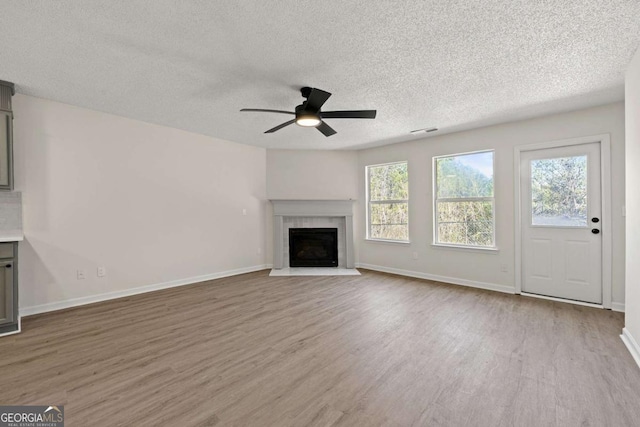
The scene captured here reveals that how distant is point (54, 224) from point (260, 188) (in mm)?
3158

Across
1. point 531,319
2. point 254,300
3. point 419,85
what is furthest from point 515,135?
point 254,300

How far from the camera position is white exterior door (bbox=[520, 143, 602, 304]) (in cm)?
358

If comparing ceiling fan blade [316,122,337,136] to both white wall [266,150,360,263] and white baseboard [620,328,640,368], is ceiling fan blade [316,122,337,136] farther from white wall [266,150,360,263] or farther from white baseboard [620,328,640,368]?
white baseboard [620,328,640,368]

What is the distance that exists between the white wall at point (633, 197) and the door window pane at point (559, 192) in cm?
111

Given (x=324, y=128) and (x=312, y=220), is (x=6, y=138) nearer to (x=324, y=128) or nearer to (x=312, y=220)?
(x=324, y=128)

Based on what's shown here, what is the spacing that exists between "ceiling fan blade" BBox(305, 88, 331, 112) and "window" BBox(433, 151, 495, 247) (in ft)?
9.51

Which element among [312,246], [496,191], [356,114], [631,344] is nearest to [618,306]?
[631,344]

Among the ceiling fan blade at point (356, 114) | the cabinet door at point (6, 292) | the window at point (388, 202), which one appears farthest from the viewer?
the window at point (388, 202)

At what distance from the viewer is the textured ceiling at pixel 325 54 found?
1889 millimetres

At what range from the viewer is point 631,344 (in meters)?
2.42

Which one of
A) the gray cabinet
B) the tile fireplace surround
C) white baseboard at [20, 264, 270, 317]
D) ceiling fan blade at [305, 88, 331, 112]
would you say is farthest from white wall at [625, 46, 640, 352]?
the gray cabinet

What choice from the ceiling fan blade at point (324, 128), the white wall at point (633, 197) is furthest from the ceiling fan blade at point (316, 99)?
the white wall at point (633, 197)

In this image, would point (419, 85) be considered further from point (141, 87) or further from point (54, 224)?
point (54, 224)

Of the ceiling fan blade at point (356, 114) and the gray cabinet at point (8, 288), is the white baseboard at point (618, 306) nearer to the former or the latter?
the ceiling fan blade at point (356, 114)
